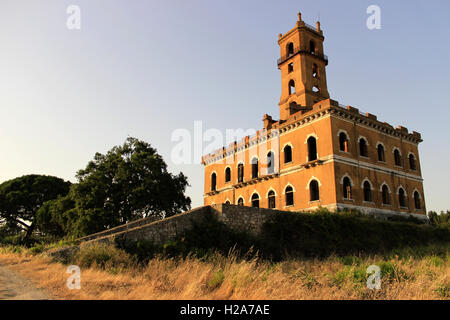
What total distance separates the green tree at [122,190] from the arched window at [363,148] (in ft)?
49.7

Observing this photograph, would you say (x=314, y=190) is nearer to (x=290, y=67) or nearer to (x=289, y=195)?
(x=289, y=195)

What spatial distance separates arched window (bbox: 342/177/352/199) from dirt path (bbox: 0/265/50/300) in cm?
2027

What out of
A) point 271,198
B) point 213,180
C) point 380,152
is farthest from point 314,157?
point 213,180

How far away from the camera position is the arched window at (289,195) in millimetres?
24938

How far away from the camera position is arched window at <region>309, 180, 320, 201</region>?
926 inches

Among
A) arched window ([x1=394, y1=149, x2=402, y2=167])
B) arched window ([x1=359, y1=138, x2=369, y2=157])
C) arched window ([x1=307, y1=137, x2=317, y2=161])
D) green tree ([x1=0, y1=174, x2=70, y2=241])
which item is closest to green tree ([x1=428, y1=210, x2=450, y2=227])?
arched window ([x1=394, y1=149, x2=402, y2=167])

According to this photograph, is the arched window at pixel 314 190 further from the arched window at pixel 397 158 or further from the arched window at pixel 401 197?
the arched window at pixel 397 158

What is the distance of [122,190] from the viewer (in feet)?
80.7

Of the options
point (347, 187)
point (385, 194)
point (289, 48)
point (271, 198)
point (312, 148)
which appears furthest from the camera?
point (289, 48)

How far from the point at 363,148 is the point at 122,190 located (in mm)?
19095
